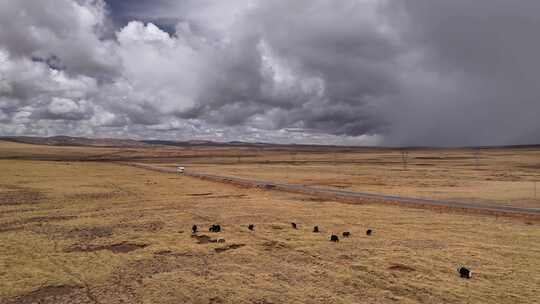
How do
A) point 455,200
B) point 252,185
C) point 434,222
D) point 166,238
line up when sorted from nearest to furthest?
point 166,238 < point 434,222 < point 455,200 < point 252,185

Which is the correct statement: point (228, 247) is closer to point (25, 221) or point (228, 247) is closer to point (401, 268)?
point (401, 268)

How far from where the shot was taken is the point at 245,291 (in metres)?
12.0

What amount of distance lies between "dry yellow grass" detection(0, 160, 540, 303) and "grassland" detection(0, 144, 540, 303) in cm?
5

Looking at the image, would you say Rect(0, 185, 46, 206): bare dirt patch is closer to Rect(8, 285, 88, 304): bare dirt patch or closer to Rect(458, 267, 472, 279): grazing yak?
Rect(8, 285, 88, 304): bare dirt patch

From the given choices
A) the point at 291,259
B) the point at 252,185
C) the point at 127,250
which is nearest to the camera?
the point at 291,259

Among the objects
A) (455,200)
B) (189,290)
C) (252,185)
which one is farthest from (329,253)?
(252,185)

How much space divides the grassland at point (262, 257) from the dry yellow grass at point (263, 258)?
49 mm

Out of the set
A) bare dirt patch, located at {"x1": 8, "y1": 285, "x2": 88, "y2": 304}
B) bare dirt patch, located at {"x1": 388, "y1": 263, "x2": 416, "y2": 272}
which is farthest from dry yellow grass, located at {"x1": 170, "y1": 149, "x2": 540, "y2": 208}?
bare dirt patch, located at {"x1": 8, "y1": 285, "x2": 88, "y2": 304}

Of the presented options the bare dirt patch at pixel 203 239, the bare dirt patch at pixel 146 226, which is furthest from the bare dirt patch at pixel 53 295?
the bare dirt patch at pixel 146 226

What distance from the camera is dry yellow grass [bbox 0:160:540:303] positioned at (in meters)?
11.8

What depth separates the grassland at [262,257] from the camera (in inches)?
465

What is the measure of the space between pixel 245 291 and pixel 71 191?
3537 cm

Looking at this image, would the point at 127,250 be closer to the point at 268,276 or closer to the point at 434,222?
the point at 268,276

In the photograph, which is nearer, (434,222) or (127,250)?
(127,250)
